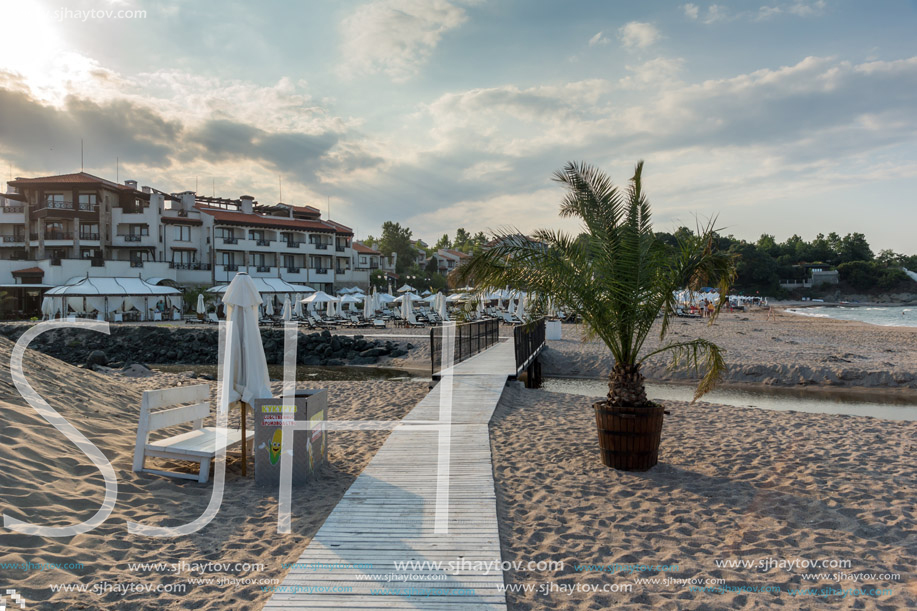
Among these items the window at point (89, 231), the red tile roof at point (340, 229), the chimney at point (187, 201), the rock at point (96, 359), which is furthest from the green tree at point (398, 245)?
the rock at point (96, 359)

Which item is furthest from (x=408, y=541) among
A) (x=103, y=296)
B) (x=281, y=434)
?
(x=103, y=296)

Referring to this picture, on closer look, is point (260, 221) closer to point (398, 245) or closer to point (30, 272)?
point (30, 272)

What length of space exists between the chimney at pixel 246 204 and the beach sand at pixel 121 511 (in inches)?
2079

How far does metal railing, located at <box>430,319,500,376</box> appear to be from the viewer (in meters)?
13.4

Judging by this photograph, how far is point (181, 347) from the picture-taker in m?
25.2

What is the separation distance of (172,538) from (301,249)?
53.0m

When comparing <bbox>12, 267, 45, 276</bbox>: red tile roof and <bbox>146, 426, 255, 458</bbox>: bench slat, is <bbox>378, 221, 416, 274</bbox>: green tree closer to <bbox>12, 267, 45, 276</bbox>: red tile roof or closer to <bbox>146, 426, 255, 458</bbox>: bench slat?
<bbox>12, 267, 45, 276</bbox>: red tile roof

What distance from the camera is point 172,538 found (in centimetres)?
455

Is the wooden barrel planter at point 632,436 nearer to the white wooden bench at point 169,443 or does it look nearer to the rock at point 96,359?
the white wooden bench at point 169,443

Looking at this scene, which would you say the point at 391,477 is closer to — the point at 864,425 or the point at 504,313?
the point at 864,425

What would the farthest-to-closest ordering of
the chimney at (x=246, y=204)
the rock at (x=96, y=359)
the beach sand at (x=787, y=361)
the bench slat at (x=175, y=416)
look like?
the chimney at (x=246, y=204) < the rock at (x=96, y=359) < the beach sand at (x=787, y=361) < the bench slat at (x=175, y=416)

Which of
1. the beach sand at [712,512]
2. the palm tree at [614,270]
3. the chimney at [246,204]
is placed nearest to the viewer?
the beach sand at [712,512]

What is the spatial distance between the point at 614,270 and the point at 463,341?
8.90 metres

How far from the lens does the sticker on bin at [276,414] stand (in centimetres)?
571
